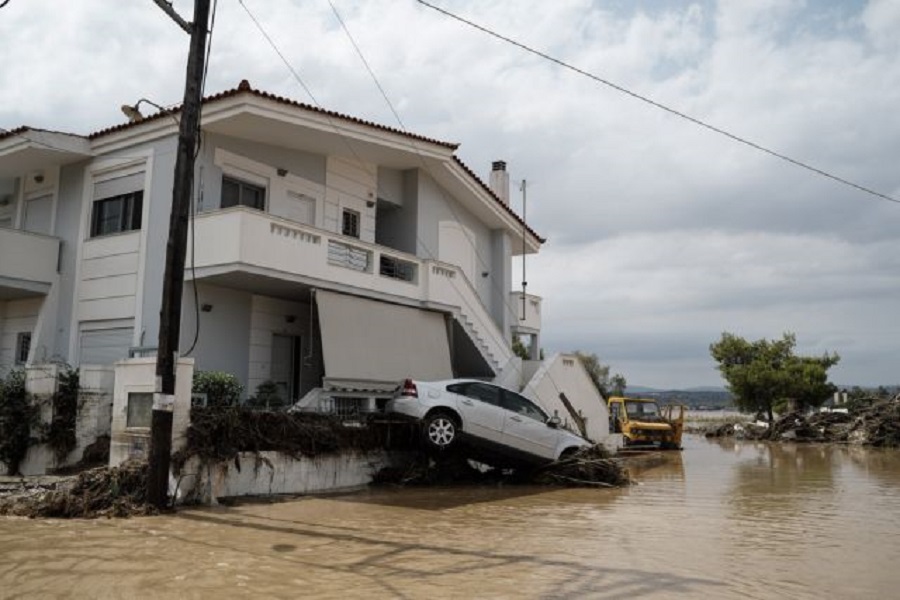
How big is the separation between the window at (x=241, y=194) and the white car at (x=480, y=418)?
6.04 m

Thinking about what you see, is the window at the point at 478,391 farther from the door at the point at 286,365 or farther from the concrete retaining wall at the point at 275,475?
the door at the point at 286,365

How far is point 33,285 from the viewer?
17.3m

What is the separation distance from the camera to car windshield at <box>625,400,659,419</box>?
29.7 meters

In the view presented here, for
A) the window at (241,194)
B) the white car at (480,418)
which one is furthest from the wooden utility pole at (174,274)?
the window at (241,194)

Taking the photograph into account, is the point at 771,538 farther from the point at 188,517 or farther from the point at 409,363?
the point at 409,363

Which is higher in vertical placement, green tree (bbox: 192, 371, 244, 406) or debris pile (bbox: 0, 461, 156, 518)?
green tree (bbox: 192, 371, 244, 406)

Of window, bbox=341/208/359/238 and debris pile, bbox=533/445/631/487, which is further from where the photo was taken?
window, bbox=341/208/359/238

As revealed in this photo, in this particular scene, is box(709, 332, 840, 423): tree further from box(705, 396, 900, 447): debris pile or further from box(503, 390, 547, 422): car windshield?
box(503, 390, 547, 422): car windshield

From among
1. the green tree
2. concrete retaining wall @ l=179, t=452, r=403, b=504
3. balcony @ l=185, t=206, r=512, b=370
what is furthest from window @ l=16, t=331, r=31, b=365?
concrete retaining wall @ l=179, t=452, r=403, b=504

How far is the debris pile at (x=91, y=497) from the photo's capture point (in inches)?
388

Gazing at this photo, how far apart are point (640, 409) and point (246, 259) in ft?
66.2

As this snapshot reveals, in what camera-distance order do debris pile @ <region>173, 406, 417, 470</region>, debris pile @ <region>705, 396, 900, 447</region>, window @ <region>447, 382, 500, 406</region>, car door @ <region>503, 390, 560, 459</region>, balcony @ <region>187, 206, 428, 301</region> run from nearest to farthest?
1. debris pile @ <region>173, 406, 417, 470</region>
2. window @ <region>447, 382, 500, 406</region>
3. balcony @ <region>187, 206, 428, 301</region>
4. car door @ <region>503, 390, 560, 459</region>
5. debris pile @ <region>705, 396, 900, 447</region>

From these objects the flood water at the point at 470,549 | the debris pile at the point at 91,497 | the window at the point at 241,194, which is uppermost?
the window at the point at 241,194

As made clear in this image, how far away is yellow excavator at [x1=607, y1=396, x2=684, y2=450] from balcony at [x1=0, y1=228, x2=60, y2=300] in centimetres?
1946
